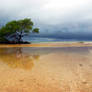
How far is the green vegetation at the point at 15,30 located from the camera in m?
28.3

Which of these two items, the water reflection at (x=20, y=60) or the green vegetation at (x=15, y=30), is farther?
the green vegetation at (x=15, y=30)

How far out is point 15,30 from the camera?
28.4 meters

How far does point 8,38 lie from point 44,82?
3031 centimetres

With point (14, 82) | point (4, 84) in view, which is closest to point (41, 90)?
point (14, 82)

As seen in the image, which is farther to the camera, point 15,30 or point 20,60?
point 15,30

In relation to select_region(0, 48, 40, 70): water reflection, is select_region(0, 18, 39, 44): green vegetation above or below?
above

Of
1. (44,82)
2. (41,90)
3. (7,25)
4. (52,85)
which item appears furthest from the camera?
(7,25)

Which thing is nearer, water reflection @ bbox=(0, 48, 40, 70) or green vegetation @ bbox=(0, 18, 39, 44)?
water reflection @ bbox=(0, 48, 40, 70)

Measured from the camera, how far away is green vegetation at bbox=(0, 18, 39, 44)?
92.8 feet

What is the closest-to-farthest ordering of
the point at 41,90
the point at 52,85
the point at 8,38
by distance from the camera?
the point at 41,90, the point at 52,85, the point at 8,38

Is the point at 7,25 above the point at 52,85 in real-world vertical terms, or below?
above

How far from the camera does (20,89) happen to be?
2.80 metres

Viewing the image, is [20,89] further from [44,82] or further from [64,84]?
[64,84]

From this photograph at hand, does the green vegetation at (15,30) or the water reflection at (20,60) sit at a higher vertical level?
the green vegetation at (15,30)
